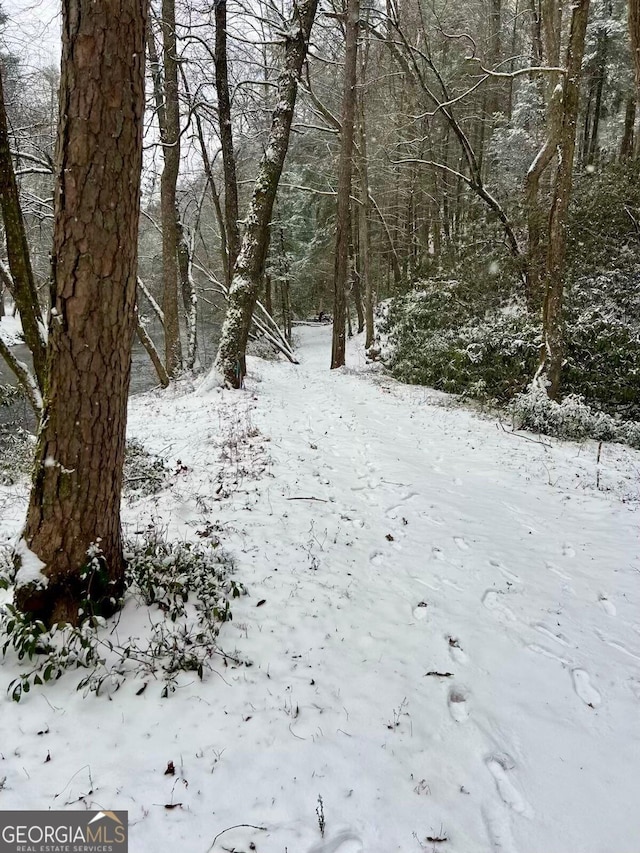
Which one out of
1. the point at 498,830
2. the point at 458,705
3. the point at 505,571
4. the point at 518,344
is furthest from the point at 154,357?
the point at 498,830

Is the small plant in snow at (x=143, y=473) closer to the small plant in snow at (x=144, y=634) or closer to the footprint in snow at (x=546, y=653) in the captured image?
the small plant in snow at (x=144, y=634)

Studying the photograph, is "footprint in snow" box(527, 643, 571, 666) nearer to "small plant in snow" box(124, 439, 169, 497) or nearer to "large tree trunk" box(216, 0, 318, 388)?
"small plant in snow" box(124, 439, 169, 497)

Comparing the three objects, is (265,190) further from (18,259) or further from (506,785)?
(506,785)

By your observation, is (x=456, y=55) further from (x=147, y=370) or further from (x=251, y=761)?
(x=251, y=761)

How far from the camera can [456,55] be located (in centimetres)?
2027

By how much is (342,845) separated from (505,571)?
2.52 m

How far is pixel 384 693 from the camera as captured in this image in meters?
2.56

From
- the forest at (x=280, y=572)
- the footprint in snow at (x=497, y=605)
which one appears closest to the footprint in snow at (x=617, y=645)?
the forest at (x=280, y=572)

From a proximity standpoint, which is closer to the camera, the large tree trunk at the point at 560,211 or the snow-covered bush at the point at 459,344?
the large tree trunk at the point at 560,211

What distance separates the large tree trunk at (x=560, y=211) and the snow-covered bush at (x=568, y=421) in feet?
1.33

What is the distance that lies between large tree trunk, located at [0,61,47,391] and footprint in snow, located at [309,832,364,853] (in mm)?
3667

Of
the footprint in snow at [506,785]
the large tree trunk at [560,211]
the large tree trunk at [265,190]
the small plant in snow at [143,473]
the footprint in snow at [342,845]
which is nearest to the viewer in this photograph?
the footprint in snow at [342,845]

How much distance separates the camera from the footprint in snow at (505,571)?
373 centimetres

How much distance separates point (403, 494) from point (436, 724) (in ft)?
9.56
